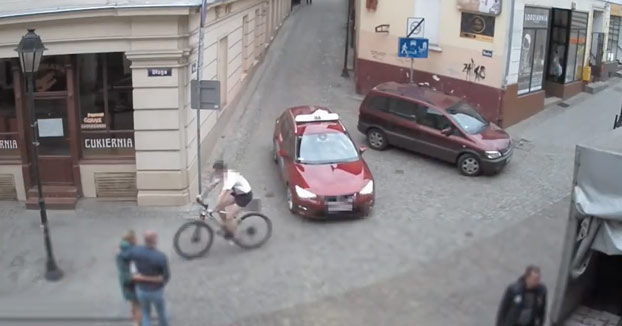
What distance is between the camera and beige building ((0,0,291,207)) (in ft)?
43.7

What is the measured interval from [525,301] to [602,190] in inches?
65.7

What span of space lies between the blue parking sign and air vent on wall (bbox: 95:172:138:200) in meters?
9.05

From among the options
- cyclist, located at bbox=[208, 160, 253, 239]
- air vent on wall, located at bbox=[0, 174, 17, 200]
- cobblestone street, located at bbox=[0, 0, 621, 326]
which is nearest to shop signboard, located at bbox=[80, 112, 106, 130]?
cobblestone street, located at bbox=[0, 0, 621, 326]

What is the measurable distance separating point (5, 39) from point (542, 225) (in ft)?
35.9

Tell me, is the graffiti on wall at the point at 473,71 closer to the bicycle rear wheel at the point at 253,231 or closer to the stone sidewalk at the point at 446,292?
the stone sidewalk at the point at 446,292

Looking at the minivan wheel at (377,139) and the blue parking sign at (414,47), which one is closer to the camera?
the minivan wheel at (377,139)

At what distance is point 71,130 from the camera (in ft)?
47.1

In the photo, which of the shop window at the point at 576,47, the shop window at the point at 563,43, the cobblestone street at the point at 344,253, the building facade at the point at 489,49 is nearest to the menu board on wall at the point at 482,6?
the building facade at the point at 489,49

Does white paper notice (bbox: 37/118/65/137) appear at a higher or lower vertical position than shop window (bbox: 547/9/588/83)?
lower

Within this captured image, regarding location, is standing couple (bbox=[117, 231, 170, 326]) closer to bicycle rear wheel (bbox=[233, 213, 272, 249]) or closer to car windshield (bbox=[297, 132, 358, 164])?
bicycle rear wheel (bbox=[233, 213, 272, 249])

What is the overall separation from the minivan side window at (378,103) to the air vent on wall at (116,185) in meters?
6.72

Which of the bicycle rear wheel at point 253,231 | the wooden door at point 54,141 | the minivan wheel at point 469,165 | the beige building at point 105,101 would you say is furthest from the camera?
the minivan wheel at point 469,165

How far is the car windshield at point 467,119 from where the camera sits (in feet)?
55.7

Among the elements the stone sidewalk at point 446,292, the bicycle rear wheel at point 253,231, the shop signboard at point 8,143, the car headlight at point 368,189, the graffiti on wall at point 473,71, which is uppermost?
the graffiti on wall at point 473,71
